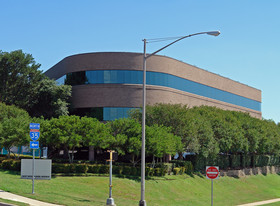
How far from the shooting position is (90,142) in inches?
1468

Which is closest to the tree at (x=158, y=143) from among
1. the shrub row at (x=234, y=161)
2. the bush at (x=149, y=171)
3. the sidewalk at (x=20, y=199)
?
the bush at (x=149, y=171)

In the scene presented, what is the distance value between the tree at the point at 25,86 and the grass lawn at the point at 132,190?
72.5ft

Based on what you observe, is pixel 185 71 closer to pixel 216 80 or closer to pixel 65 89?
pixel 216 80

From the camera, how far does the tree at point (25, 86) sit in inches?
2219

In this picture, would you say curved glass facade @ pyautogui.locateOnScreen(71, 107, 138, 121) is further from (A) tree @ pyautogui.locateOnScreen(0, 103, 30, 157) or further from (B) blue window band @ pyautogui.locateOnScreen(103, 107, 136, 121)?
(A) tree @ pyautogui.locateOnScreen(0, 103, 30, 157)

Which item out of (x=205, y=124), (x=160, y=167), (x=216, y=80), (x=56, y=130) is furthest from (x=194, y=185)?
(x=216, y=80)

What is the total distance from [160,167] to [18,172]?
1561cm

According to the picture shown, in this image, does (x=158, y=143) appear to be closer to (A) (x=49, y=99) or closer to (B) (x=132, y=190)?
(B) (x=132, y=190)

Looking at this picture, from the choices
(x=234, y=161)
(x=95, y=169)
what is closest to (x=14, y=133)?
(x=95, y=169)

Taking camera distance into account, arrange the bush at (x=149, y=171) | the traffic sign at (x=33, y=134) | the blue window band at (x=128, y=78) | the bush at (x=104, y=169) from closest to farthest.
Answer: the traffic sign at (x=33, y=134) → the bush at (x=104, y=169) → the bush at (x=149, y=171) → the blue window band at (x=128, y=78)

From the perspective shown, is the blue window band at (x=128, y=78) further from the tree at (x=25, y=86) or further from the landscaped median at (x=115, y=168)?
the landscaped median at (x=115, y=168)

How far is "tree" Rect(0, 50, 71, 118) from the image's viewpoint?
185 ft

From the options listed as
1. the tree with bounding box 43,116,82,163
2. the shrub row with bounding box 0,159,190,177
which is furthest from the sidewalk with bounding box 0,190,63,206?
the tree with bounding box 43,116,82,163

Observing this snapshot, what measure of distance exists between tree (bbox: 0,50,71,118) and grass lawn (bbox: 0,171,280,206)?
22.1 m
